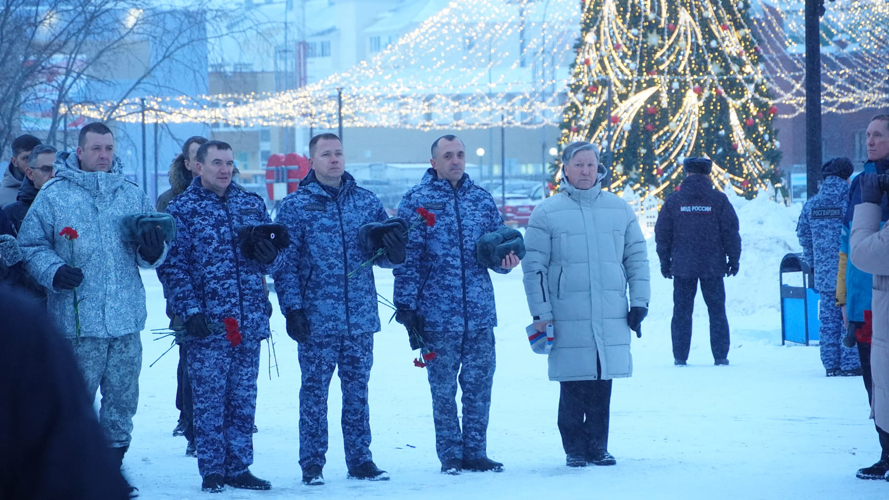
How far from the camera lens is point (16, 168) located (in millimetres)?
7121

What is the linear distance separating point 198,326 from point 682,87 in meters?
15.8

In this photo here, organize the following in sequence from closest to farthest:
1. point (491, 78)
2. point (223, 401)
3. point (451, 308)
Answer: point (223, 401)
point (451, 308)
point (491, 78)

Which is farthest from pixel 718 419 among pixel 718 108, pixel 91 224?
pixel 718 108

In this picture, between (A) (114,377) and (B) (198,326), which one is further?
(A) (114,377)

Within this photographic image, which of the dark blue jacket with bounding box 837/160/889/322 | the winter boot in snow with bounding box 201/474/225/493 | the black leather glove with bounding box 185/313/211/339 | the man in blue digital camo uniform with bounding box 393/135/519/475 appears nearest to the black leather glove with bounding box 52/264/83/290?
the black leather glove with bounding box 185/313/211/339

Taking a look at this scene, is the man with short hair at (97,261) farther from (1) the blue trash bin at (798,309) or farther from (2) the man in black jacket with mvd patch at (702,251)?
(1) the blue trash bin at (798,309)

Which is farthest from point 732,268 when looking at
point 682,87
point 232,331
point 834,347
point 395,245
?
point 682,87

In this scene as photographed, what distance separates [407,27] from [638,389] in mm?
72122

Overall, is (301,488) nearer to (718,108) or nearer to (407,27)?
(718,108)

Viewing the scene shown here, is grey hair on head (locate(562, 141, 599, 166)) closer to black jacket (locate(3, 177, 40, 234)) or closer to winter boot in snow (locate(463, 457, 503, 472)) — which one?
winter boot in snow (locate(463, 457, 503, 472))

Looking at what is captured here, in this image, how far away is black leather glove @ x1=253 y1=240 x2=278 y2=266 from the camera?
18.0 ft

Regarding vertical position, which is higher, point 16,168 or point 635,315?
point 16,168

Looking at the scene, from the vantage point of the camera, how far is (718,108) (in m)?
19.8

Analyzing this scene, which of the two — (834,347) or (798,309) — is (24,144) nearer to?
(834,347)
